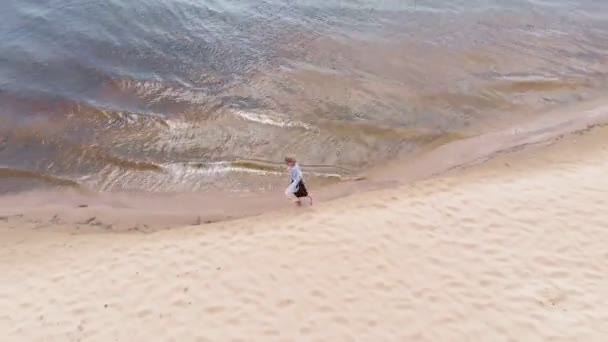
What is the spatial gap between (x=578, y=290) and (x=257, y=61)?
1200cm

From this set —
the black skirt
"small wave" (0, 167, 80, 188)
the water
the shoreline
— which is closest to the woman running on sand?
the black skirt

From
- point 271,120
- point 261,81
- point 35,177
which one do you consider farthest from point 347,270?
point 261,81

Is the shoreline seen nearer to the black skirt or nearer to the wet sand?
the wet sand

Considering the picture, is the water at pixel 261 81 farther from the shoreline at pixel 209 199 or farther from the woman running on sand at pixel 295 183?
the woman running on sand at pixel 295 183

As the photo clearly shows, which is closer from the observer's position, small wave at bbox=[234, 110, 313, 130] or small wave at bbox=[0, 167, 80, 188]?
small wave at bbox=[0, 167, 80, 188]

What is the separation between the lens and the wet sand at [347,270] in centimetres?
812

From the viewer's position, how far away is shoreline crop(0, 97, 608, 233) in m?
11.5

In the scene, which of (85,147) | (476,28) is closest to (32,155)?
(85,147)

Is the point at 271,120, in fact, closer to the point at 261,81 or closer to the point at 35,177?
the point at 261,81

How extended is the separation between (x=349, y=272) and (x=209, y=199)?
14.4 feet

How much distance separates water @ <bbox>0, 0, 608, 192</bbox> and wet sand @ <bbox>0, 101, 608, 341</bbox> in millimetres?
2205

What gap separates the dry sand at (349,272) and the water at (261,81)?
95.4 inches

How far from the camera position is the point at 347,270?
910 centimetres

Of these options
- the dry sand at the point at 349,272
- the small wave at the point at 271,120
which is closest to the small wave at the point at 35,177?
the dry sand at the point at 349,272
